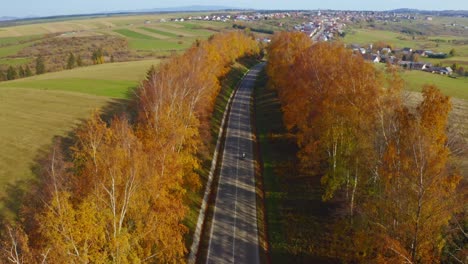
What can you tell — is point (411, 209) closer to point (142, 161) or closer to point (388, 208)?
point (388, 208)

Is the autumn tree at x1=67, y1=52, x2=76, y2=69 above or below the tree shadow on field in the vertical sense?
above

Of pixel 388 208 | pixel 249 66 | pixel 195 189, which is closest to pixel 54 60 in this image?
pixel 249 66

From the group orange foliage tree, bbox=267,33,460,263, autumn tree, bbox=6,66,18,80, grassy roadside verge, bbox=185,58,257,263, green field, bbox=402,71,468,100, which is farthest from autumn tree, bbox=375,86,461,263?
autumn tree, bbox=6,66,18,80

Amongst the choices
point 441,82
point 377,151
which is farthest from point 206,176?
point 441,82

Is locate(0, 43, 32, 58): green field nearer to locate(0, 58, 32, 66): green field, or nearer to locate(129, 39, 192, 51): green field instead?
locate(0, 58, 32, 66): green field

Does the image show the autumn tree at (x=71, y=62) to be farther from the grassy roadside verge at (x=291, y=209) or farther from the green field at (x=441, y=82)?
the green field at (x=441, y=82)
